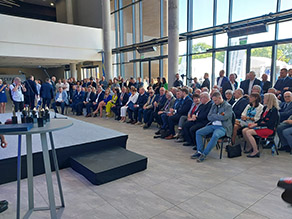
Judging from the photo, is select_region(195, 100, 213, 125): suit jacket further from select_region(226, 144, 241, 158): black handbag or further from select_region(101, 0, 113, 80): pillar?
select_region(101, 0, 113, 80): pillar

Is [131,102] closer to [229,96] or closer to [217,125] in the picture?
[229,96]

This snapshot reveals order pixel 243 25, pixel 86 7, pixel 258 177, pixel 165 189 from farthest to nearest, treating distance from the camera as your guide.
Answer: pixel 86 7
pixel 243 25
pixel 258 177
pixel 165 189

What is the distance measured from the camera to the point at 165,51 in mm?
11461

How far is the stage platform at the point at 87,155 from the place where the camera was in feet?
9.36

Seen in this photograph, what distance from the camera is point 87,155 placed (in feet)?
11.1

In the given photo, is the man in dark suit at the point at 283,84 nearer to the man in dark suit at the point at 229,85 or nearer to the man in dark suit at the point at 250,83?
the man in dark suit at the point at 250,83

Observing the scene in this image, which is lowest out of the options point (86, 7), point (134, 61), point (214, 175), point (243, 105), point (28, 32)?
point (214, 175)

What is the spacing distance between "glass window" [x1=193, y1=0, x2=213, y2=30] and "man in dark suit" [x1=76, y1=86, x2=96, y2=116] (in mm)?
5466

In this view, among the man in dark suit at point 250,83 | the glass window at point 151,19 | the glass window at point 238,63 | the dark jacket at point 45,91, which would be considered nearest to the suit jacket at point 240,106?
the man in dark suit at point 250,83

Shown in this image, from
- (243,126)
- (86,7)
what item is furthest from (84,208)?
(86,7)

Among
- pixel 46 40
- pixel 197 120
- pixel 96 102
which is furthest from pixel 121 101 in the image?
pixel 46 40

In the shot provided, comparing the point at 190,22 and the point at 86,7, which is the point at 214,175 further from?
the point at 86,7

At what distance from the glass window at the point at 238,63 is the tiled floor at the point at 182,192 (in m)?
5.04

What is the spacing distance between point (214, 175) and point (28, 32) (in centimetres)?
1211
